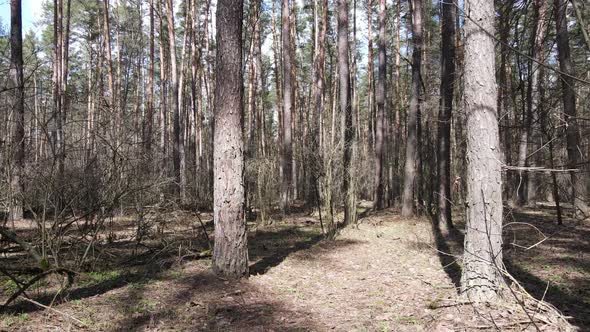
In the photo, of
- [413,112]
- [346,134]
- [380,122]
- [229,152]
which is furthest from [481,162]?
[380,122]

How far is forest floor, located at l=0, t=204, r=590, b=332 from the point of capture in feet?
11.4

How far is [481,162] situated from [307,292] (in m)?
2.57

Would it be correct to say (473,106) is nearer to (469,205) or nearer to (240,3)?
(469,205)

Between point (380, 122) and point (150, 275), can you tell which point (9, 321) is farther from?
point (380, 122)

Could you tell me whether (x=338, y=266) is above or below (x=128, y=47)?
below

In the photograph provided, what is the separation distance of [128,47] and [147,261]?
84.8ft

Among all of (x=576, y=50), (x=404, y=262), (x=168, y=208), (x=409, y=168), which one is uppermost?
(x=576, y=50)

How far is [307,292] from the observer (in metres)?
4.72

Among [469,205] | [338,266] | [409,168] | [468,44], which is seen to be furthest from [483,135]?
[409,168]

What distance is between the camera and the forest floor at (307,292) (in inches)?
137

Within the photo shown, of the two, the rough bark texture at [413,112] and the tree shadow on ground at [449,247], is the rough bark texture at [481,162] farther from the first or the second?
the rough bark texture at [413,112]

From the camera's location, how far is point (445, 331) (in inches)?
129

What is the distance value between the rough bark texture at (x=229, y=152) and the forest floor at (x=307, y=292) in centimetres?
37

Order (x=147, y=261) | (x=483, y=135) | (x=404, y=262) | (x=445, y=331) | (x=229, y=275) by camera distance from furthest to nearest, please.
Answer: (x=404, y=262), (x=147, y=261), (x=229, y=275), (x=483, y=135), (x=445, y=331)
